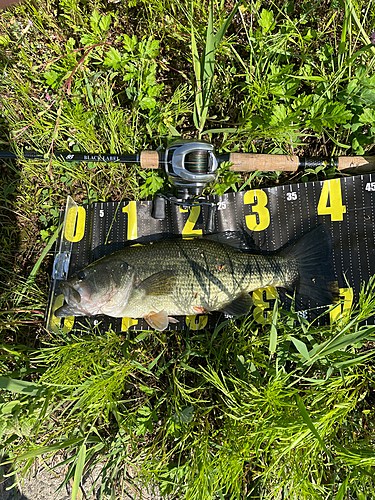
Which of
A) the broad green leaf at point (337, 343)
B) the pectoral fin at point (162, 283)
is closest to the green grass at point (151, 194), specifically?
the broad green leaf at point (337, 343)

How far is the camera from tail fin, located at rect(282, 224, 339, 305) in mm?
2934

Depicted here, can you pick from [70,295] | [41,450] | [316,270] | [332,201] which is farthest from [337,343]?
[41,450]

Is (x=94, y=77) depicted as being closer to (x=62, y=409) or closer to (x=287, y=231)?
(x=287, y=231)

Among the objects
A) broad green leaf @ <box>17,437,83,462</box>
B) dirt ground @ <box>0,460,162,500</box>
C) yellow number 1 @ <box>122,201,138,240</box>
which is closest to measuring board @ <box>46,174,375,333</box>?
yellow number 1 @ <box>122,201,138,240</box>

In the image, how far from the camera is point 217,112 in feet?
10.7

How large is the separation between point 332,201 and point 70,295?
2.86 m

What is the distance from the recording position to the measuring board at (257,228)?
117 inches

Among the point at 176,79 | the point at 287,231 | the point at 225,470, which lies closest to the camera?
the point at 225,470

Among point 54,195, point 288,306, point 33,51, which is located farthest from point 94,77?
point 288,306

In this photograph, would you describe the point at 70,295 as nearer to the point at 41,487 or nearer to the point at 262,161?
the point at 41,487

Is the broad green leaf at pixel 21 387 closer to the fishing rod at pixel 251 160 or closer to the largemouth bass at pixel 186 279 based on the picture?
the largemouth bass at pixel 186 279

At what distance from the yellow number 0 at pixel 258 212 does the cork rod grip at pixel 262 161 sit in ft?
0.92

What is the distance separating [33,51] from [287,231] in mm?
3563

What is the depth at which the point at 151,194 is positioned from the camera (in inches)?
127
